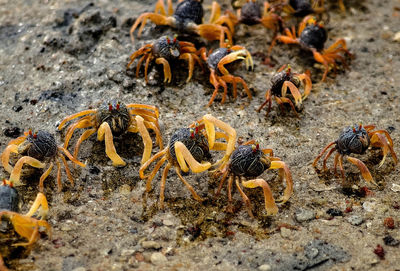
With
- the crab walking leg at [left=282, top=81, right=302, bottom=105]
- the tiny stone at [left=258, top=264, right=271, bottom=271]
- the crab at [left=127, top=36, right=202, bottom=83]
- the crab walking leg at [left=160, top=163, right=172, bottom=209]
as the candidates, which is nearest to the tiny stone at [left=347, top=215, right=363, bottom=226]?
the tiny stone at [left=258, top=264, right=271, bottom=271]

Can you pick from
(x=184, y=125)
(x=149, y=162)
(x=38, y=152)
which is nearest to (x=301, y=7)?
(x=184, y=125)

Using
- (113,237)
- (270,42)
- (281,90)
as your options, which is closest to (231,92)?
(281,90)

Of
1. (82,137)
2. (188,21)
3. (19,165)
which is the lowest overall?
(82,137)

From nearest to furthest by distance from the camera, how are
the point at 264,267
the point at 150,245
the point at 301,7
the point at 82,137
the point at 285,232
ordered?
1. the point at 264,267
2. the point at 150,245
3. the point at 285,232
4. the point at 82,137
5. the point at 301,7

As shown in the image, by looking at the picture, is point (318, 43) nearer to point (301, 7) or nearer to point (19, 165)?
point (301, 7)

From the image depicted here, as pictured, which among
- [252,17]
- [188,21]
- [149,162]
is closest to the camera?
[149,162]

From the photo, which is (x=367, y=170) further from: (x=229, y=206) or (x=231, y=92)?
(x=231, y=92)
